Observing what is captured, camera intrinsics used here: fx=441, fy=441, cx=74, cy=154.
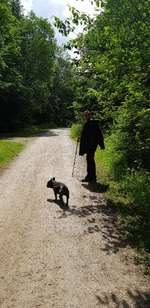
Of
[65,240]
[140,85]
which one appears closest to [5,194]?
[65,240]

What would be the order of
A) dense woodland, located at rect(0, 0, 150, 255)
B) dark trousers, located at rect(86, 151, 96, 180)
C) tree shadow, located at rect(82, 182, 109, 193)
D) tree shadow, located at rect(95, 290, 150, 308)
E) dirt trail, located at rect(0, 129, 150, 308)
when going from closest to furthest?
tree shadow, located at rect(95, 290, 150, 308), dirt trail, located at rect(0, 129, 150, 308), dense woodland, located at rect(0, 0, 150, 255), tree shadow, located at rect(82, 182, 109, 193), dark trousers, located at rect(86, 151, 96, 180)

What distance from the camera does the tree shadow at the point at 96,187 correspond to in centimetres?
1326

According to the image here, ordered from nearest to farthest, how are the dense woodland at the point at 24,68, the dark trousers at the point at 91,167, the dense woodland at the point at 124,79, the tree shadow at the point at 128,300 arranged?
the tree shadow at the point at 128,300, the dense woodland at the point at 124,79, the dark trousers at the point at 91,167, the dense woodland at the point at 24,68

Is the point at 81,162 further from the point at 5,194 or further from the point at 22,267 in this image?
the point at 22,267

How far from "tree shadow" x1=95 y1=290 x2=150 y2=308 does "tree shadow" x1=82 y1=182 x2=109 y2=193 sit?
688 cm

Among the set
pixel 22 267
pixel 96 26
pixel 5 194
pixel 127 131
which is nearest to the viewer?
pixel 22 267

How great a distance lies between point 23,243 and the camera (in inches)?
330

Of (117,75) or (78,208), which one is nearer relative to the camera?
(117,75)

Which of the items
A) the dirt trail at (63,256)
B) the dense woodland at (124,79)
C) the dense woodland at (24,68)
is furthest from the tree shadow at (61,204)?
the dense woodland at (24,68)

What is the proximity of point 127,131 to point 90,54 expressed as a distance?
549cm

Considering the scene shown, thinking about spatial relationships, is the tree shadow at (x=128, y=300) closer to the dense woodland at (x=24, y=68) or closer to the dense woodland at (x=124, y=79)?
the dense woodland at (x=124, y=79)

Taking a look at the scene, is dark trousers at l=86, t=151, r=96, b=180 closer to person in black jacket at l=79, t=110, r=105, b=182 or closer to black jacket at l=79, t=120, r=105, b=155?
person in black jacket at l=79, t=110, r=105, b=182

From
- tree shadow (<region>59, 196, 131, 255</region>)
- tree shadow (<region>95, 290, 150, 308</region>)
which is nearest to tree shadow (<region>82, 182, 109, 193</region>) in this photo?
tree shadow (<region>59, 196, 131, 255</region>)

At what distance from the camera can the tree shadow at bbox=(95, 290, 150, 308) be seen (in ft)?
19.6
